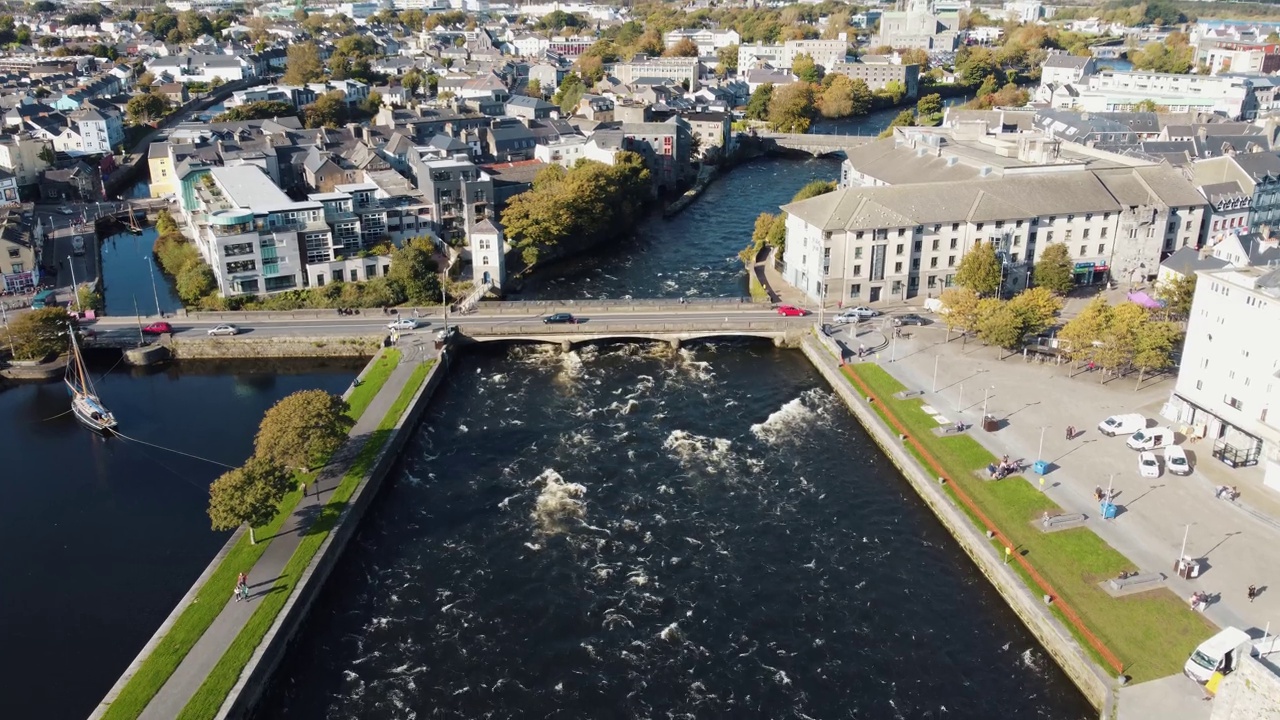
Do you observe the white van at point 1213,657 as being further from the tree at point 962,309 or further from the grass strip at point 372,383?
the grass strip at point 372,383

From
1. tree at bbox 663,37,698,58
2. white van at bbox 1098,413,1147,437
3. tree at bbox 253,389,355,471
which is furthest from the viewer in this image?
tree at bbox 663,37,698,58

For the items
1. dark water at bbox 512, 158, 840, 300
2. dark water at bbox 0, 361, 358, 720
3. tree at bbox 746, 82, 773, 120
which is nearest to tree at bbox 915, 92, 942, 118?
tree at bbox 746, 82, 773, 120

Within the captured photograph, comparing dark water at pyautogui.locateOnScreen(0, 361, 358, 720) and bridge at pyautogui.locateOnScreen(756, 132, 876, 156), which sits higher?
bridge at pyautogui.locateOnScreen(756, 132, 876, 156)

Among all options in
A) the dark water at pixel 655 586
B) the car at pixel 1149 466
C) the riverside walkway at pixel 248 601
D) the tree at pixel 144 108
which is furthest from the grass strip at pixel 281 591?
the tree at pixel 144 108

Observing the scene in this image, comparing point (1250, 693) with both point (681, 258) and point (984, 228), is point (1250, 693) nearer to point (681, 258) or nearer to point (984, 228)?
point (984, 228)

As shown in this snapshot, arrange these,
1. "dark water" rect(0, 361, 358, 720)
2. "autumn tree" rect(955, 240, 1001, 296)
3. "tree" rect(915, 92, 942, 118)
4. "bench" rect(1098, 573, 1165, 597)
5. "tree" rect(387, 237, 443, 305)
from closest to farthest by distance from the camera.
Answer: "dark water" rect(0, 361, 358, 720) → "bench" rect(1098, 573, 1165, 597) → "autumn tree" rect(955, 240, 1001, 296) → "tree" rect(387, 237, 443, 305) → "tree" rect(915, 92, 942, 118)

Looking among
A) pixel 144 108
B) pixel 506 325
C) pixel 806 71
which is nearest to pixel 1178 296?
pixel 506 325

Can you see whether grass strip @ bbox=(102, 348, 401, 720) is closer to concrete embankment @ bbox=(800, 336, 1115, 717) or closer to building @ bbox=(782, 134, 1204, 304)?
concrete embankment @ bbox=(800, 336, 1115, 717)

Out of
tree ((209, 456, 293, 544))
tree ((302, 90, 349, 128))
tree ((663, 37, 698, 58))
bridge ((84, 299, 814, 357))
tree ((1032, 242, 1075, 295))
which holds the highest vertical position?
Answer: tree ((663, 37, 698, 58))
